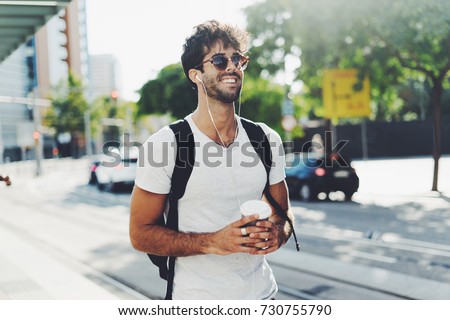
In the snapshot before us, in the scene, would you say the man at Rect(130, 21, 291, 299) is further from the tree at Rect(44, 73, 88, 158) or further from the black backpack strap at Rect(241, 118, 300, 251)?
the tree at Rect(44, 73, 88, 158)

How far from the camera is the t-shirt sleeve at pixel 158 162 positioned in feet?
6.09

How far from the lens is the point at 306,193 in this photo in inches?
537

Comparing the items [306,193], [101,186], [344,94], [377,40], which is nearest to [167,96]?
[101,186]

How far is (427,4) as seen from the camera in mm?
9305

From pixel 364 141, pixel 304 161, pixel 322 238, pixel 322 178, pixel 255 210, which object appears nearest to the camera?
pixel 255 210

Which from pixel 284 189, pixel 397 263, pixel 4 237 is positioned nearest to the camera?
pixel 284 189

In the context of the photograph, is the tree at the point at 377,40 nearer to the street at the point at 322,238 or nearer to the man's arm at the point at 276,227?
the street at the point at 322,238

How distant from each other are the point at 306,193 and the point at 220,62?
11920 millimetres

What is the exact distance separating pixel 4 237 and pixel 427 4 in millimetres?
→ 8771

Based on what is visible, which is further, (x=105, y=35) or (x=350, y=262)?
(x=350, y=262)

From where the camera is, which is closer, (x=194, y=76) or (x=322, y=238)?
(x=194, y=76)

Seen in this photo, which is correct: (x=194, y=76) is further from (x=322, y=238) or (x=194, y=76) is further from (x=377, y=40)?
(x=377, y=40)

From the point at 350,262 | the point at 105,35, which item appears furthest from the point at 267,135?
the point at 350,262
